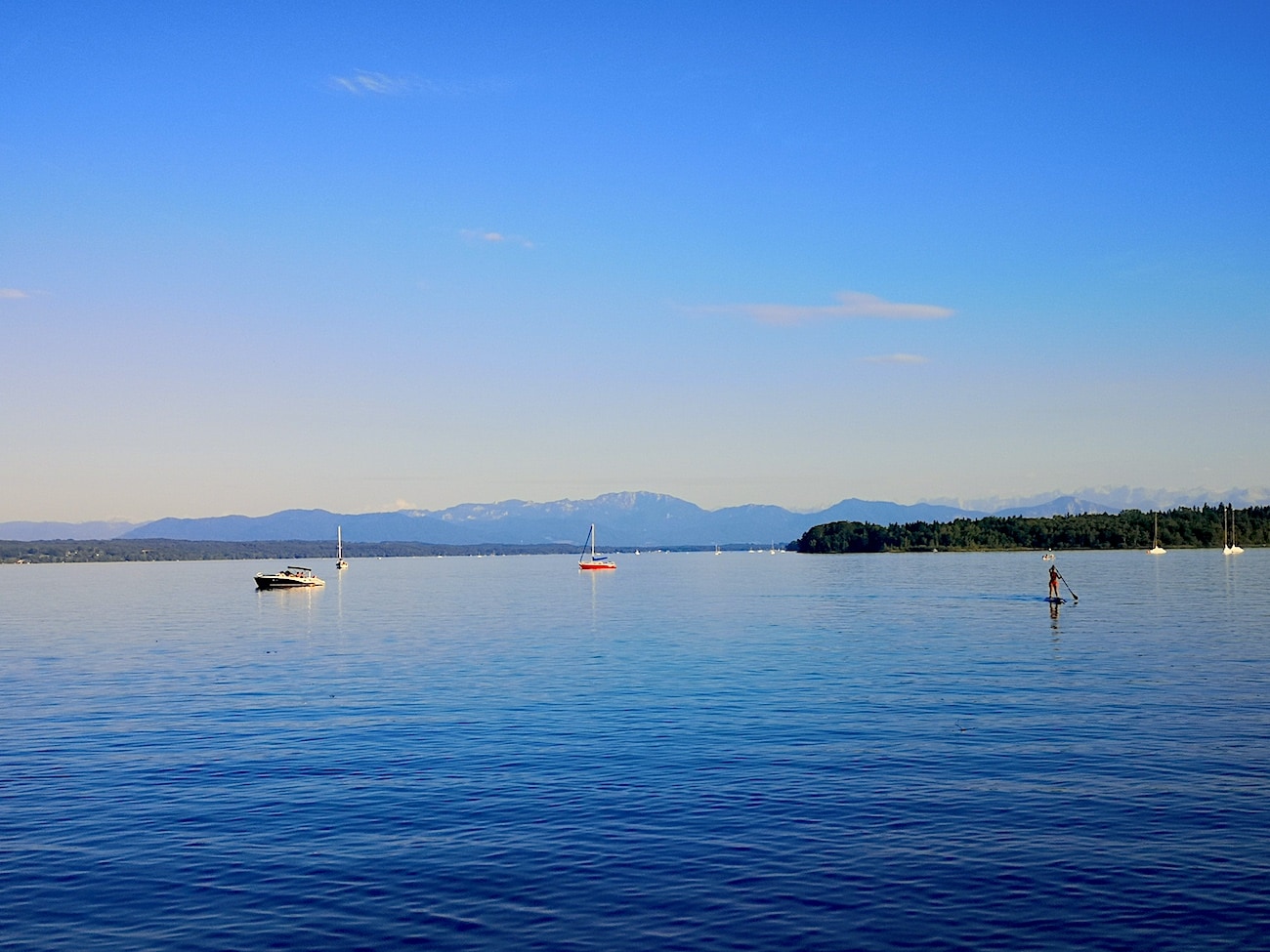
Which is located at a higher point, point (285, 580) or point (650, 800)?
point (285, 580)

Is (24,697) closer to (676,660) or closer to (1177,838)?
(676,660)

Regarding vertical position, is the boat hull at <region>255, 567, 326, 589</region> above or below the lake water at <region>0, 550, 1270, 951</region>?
above

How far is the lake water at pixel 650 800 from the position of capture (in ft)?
65.5

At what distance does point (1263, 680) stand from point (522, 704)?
104ft

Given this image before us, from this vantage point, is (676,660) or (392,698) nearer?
(392,698)

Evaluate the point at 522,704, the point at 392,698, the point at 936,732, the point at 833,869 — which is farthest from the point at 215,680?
the point at 833,869

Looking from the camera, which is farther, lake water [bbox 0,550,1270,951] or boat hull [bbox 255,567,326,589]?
boat hull [bbox 255,567,326,589]

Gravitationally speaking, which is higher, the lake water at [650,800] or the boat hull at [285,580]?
the boat hull at [285,580]

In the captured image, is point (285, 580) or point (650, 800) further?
point (285, 580)

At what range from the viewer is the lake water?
19969mm

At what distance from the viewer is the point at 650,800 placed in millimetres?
28781

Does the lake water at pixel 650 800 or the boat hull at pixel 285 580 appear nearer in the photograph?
the lake water at pixel 650 800

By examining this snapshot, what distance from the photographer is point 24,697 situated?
173 ft

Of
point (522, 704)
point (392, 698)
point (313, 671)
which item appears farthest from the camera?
point (313, 671)
